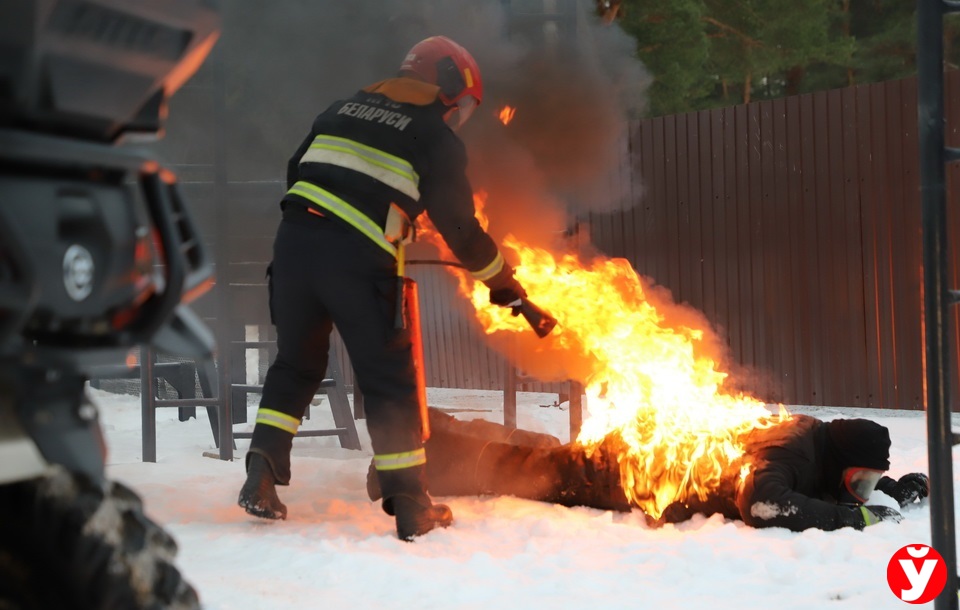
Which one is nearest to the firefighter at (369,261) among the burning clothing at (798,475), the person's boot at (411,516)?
the person's boot at (411,516)

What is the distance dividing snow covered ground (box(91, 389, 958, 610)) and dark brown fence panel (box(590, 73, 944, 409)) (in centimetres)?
335

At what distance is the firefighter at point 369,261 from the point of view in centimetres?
423

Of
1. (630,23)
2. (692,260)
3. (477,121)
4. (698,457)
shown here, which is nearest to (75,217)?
(698,457)

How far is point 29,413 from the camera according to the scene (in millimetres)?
1231

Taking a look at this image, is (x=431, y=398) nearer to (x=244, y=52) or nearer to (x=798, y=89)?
(x=244, y=52)

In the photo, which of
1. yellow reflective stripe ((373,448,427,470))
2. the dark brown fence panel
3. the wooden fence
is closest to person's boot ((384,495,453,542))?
yellow reflective stripe ((373,448,427,470))

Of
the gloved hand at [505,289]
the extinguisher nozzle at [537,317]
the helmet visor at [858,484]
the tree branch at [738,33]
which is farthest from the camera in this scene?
the tree branch at [738,33]

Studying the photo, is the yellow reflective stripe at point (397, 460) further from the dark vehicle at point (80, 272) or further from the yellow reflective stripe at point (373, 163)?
the dark vehicle at point (80, 272)

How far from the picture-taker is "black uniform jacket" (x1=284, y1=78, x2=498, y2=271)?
168 inches

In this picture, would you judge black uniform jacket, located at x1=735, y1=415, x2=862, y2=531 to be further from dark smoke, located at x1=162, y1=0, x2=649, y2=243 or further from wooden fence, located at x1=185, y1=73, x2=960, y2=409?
dark smoke, located at x1=162, y1=0, x2=649, y2=243

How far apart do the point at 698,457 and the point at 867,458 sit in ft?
2.21

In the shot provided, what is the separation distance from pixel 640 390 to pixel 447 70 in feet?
5.77

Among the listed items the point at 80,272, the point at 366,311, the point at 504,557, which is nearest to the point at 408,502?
the point at 504,557

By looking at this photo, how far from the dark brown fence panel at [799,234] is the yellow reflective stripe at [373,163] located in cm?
465
